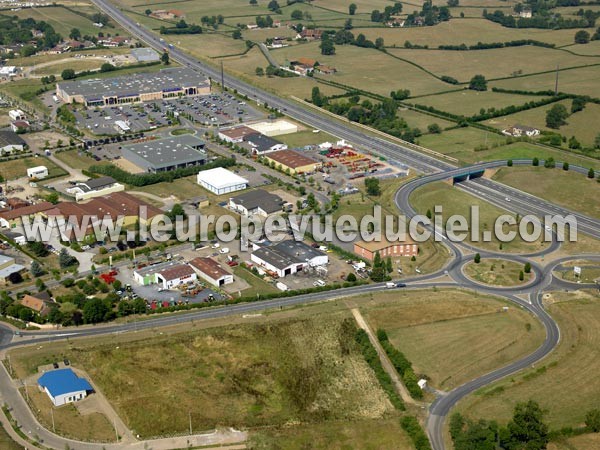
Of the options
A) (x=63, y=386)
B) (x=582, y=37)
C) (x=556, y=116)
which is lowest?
(x=63, y=386)

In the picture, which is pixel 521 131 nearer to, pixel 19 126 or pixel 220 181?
pixel 220 181

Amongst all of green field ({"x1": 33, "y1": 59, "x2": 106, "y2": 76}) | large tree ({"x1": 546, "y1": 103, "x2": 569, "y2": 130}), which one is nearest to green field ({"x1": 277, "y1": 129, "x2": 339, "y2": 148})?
large tree ({"x1": 546, "y1": 103, "x2": 569, "y2": 130})

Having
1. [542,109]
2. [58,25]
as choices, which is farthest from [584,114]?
[58,25]

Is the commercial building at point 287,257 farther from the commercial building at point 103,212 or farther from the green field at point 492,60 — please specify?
the green field at point 492,60

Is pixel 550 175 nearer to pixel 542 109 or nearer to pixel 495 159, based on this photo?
pixel 495 159

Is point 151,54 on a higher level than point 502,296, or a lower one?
higher

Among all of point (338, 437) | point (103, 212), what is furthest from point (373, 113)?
point (338, 437)
